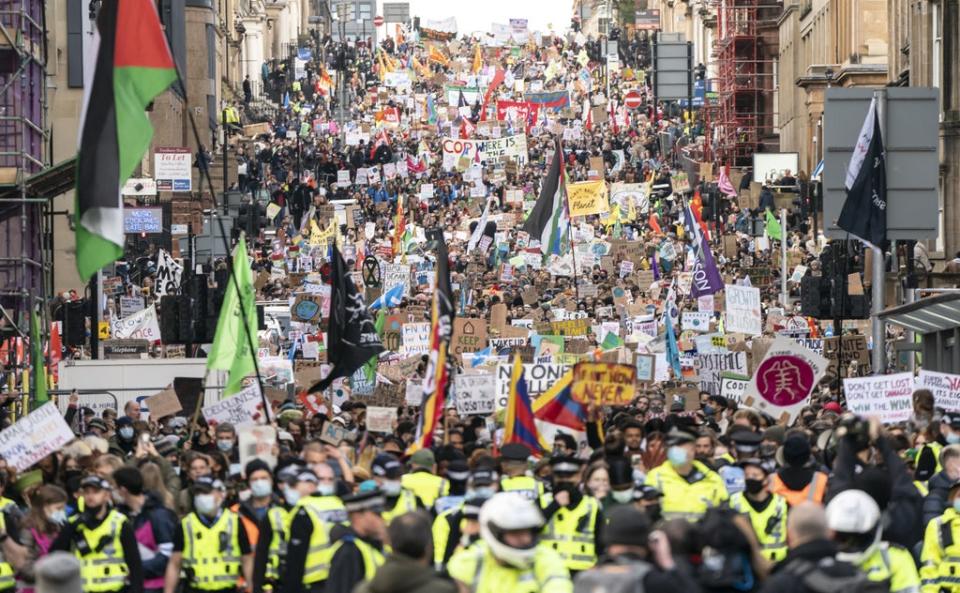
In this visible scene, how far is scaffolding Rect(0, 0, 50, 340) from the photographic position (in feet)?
103

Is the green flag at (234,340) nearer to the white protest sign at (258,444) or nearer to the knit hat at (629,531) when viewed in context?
the white protest sign at (258,444)

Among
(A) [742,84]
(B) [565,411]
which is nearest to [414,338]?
(B) [565,411]

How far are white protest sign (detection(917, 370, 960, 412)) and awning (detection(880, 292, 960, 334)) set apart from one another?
134 inches

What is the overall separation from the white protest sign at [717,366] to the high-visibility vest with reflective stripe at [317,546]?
15.8 meters

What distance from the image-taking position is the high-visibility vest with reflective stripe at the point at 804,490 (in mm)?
13250

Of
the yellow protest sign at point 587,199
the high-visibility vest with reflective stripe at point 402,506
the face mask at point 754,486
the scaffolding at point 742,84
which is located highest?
the scaffolding at point 742,84

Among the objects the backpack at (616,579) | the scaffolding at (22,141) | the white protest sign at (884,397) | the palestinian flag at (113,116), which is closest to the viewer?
the backpack at (616,579)

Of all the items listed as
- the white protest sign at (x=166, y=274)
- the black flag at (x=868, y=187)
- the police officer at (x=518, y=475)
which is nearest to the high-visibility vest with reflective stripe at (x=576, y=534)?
the police officer at (x=518, y=475)

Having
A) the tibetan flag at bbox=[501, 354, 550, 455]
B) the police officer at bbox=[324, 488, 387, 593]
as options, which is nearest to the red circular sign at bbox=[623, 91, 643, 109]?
the tibetan flag at bbox=[501, 354, 550, 455]

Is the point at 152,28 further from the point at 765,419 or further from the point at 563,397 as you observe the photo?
the point at 765,419

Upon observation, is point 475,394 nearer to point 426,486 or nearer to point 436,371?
point 436,371

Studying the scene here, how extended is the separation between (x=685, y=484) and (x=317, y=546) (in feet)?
7.22

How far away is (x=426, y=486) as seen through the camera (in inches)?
567

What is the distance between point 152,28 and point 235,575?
4586 millimetres
